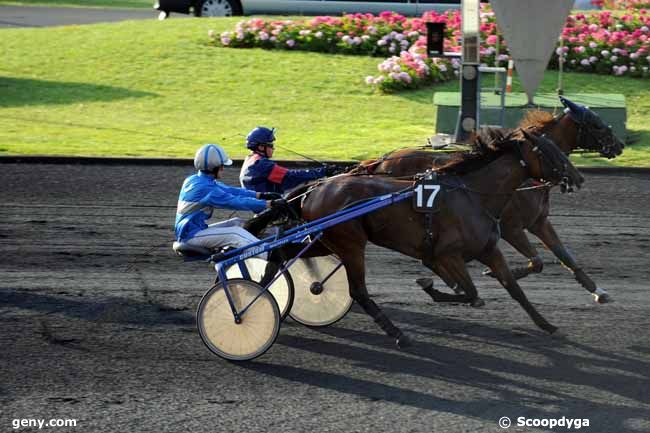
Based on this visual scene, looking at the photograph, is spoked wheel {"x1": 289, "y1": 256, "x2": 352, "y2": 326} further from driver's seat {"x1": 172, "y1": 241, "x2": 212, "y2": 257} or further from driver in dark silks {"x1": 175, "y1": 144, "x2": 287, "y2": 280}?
driver's seat {"x1": 172, "y1": 241, "x2": 212, "y2": 257}

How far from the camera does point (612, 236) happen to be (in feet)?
35.4

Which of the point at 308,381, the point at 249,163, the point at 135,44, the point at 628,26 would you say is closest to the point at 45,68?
the point at 135,44

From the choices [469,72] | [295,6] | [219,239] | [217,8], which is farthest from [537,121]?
[217,8]

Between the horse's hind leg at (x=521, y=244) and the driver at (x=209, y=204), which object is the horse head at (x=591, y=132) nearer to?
the horse's hind leg at (x=521, y=244)

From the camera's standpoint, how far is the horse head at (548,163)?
7.58 meters

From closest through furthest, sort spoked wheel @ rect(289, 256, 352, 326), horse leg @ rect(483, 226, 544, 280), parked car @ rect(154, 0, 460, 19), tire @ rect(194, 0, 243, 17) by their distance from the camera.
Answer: spoked wheel @ rect(289, 256, 352, 326)
horse leg @ rect(483, 226, 544, 280)
parked car @ rect(154, 0, 460, 19)
tire @ rect(194, 0, 243, 17)

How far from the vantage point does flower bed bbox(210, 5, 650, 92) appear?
18109mm

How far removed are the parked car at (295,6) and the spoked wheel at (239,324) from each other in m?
15.4

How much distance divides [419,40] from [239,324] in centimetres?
1232

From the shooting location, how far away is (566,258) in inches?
338

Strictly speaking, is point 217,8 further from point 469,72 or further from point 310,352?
point 310,352

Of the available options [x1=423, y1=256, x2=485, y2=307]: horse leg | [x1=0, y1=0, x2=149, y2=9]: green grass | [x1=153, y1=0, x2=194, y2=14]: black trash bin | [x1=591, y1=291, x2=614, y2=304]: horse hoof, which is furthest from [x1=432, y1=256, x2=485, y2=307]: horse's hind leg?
[x1=0, y1=0, x2=149, y2=9]: green grass

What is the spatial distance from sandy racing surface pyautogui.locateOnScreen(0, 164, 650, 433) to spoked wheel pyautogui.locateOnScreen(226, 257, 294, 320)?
0.73 feet

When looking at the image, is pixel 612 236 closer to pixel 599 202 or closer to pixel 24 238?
pixel 599 202
